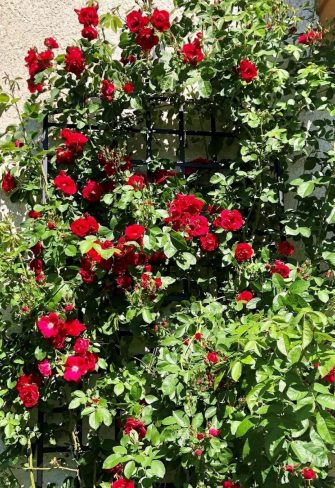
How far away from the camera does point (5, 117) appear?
10.9ft

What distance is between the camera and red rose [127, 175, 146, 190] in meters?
2.82

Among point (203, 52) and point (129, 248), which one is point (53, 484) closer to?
point (129, 248)

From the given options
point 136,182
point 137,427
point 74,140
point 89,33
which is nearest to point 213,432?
point 137,427

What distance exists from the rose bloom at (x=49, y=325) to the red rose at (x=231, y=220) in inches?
32.4

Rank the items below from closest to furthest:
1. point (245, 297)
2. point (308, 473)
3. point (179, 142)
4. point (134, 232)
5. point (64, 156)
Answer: point (308, 473)
point (134, 232)
point (245, 297)
point (64, 156)
point (179, 142)

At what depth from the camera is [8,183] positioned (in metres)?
3.07

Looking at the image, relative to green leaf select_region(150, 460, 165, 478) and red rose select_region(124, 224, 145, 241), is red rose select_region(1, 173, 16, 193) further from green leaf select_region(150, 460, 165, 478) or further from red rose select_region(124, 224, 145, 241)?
green leaf select_region(150, 460, 165, 478)

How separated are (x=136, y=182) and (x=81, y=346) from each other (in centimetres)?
74

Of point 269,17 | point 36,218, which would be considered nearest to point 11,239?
point 36,218

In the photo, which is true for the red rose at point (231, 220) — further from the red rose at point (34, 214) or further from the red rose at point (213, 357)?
the red rose at point (34, 214)

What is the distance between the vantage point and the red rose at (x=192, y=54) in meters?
2.98

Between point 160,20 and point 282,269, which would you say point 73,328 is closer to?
point 282,269

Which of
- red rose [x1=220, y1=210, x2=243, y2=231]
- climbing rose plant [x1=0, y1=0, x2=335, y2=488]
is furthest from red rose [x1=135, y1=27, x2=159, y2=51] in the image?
red rose [x1=220, y1=210, x2=243, y2=231]

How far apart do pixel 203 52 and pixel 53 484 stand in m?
2.09
